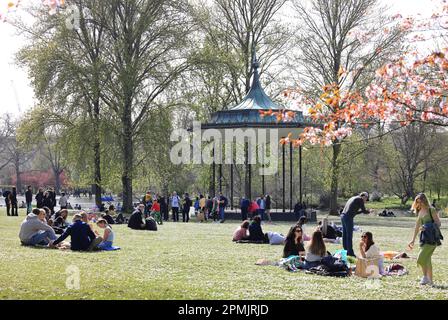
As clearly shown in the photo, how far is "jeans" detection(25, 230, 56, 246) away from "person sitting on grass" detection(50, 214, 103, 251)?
83 centimetres

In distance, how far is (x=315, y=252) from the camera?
46.3 ft

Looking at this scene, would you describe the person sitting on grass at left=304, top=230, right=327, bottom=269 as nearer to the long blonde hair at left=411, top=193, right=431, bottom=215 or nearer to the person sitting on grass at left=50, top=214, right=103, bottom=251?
the long blonde hair at left=411, top=193, right=431, bottom=215

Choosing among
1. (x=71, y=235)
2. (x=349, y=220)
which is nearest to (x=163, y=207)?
(x=71, y=235)

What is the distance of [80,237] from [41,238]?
1.43 m

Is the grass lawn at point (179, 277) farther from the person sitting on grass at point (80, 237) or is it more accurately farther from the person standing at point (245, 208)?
the person standing at point (245, 208)

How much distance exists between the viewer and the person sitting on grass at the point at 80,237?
17.0m

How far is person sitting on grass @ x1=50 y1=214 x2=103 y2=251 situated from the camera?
17.0 m

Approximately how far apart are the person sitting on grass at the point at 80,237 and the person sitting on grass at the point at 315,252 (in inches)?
216

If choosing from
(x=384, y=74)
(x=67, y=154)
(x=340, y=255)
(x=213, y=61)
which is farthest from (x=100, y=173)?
(x=384, y=74)

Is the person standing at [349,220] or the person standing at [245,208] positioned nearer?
the person standing at [349,220]

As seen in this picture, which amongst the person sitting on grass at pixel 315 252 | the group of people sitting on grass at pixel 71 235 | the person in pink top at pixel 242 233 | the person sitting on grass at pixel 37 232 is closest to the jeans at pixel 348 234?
the person sitting on grass at pixel 315 252

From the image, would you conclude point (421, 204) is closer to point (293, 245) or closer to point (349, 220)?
point (293, 245)

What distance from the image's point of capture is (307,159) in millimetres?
55812

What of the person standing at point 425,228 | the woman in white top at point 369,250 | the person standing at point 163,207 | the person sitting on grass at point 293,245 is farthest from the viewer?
the person standing at point 163,207
